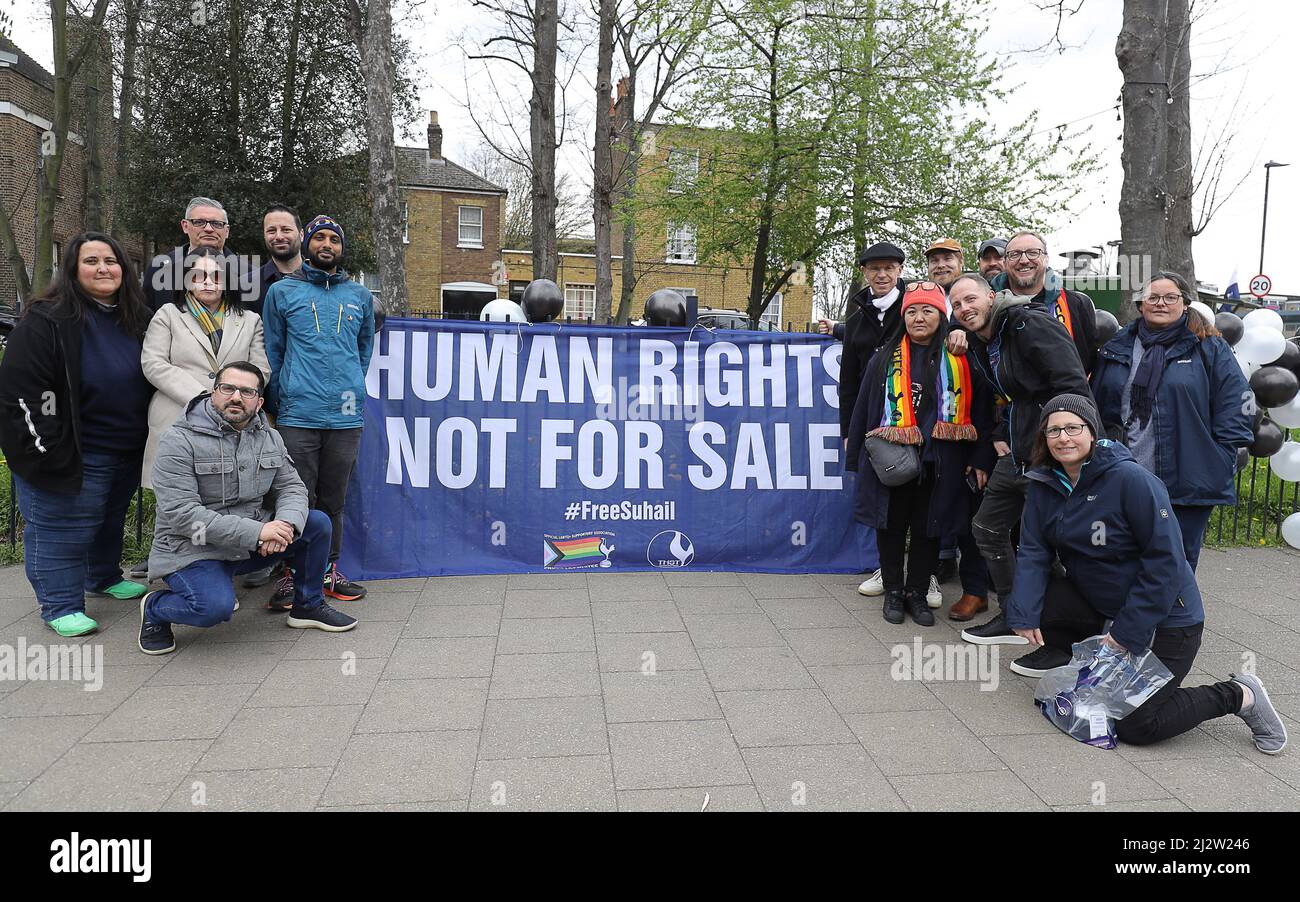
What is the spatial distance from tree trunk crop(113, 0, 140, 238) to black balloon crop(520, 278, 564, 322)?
16.7 m

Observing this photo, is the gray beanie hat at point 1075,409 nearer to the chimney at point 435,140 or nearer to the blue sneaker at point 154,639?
the blue sneaker at point 154,639

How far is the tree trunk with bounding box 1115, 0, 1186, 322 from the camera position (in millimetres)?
6238

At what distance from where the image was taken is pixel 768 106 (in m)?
16.5

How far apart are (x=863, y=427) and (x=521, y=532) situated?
240 cm

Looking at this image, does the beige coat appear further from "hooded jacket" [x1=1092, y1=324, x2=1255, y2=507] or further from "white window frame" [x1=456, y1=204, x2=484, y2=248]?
"white window frame" [x1=456, y1=204, x2=484, y2=248]

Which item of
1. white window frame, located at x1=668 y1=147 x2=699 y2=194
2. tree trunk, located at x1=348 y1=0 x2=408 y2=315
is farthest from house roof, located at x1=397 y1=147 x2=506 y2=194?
tree trunk, located at x1=348 y1=0 x2=408 y2=315

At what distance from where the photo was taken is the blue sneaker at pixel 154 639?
4.15 metres

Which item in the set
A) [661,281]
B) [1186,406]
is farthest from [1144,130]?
[661,281]

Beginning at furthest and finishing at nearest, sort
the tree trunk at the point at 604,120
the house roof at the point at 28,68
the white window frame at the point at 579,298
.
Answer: the white window frame at the point at 579,298 → the house roof at the point at 28,68 → the tree trunk at the point at 604,120

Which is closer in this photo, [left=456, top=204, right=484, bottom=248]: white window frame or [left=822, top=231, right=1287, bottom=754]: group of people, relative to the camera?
[left=822, top=231, right=1287, bottom=754]: group of people

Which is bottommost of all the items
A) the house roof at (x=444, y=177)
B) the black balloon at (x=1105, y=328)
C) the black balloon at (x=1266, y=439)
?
the black balloon at (x=1266, y=439)

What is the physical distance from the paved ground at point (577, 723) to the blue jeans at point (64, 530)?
0.81ft

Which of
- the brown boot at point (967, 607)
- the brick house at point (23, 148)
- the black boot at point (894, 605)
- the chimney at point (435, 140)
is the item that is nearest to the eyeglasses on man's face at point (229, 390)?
the black boot at point (894, 605)

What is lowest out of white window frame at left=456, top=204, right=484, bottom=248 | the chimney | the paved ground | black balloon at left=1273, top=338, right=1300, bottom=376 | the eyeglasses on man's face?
the paved ground
